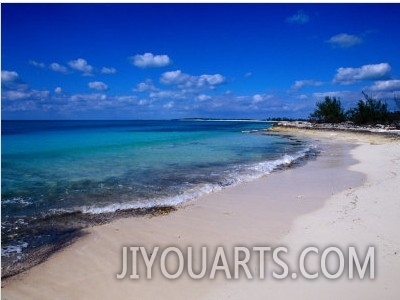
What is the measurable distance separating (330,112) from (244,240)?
71.5 meters

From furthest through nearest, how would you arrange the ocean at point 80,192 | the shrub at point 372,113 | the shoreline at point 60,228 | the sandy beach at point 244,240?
the shrub at point 372,113
the ocean at point 80,192
the shoreline at point 60,228
the sandy beach at point 244,240

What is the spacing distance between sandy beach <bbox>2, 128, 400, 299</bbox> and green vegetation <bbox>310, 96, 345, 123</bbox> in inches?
2484

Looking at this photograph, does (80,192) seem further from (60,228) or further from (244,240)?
(244,240)

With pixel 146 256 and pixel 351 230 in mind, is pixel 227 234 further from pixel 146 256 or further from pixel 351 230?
pixel 351 230

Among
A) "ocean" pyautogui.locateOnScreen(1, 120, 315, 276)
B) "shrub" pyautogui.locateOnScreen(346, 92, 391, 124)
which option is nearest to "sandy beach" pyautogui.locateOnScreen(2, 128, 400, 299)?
"ocean" pyautogui.locateOnScreen(1, 120, 315, 276)

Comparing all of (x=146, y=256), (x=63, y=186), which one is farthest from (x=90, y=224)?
(x=63, y=186)

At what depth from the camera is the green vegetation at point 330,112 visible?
69.8 m

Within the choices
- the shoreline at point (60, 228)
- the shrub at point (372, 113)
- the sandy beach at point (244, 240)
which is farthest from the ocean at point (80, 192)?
the shrub at point (372, 113)

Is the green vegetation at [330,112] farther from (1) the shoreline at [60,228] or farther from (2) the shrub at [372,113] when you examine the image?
(1) the shoreline at [60,228]

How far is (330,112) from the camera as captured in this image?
7162 centimetres

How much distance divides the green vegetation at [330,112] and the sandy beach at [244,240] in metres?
63.1

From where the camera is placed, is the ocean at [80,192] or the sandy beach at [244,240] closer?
the sandy beach at [244,240]

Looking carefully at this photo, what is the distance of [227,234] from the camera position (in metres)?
6.77

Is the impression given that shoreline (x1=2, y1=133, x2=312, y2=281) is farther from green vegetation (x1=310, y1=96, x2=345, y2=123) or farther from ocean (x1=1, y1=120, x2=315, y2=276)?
green vegetation (x1=310, y1=96, x2=345, y2=123)
